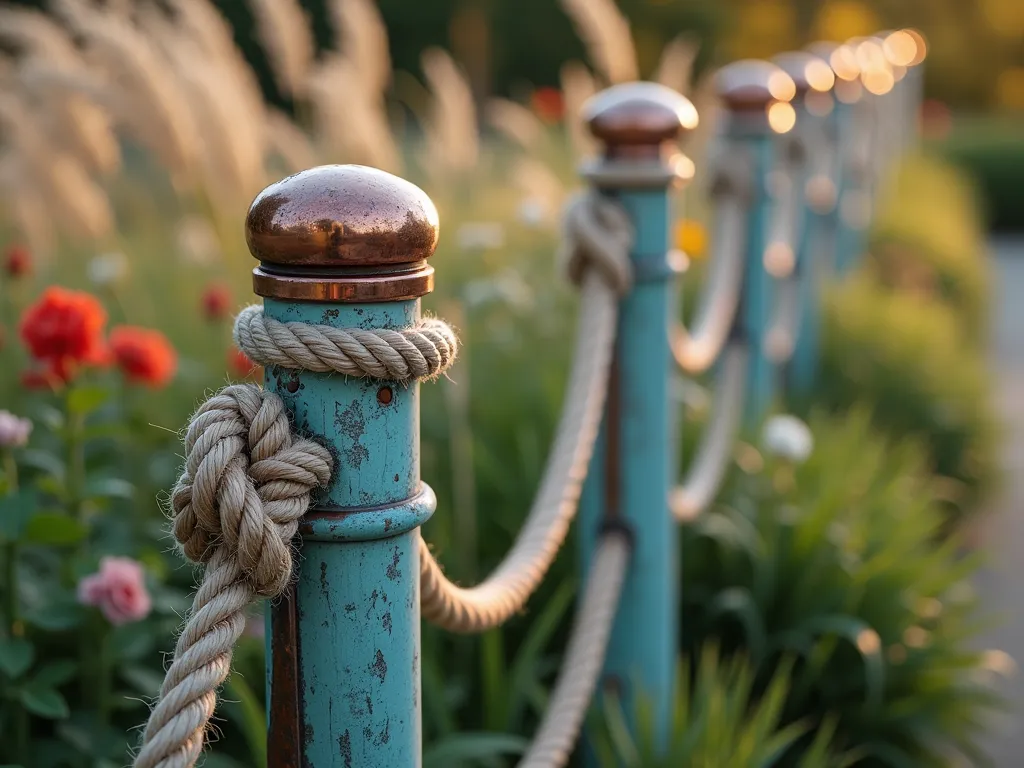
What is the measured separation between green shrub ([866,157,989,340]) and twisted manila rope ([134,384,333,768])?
509 centimetres

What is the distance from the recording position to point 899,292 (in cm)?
545

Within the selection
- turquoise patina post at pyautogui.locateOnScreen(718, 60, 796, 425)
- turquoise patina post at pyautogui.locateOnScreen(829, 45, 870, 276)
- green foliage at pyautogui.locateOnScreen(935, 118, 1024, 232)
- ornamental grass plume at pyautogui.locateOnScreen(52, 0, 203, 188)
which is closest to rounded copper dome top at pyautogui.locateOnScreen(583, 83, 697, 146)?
turquoise patina post at pyautogui.locateOnScreen(718, 60, 796, 425)

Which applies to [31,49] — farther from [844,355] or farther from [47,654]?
[844,355]

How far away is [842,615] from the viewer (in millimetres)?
2416

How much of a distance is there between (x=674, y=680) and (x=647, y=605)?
19 centimetres

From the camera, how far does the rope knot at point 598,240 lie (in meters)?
1.79

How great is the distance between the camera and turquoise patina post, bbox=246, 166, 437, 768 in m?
0.93

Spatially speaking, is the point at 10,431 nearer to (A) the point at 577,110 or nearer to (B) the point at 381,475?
(B) the point at 381,475

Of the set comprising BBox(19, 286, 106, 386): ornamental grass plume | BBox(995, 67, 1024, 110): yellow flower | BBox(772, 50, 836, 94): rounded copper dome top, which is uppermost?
BBox(995, 67, 1024, 110): yellow flower

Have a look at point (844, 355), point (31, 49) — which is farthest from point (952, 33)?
point (31, 49)

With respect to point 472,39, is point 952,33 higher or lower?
higher

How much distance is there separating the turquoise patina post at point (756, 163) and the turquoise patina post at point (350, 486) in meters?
2.25

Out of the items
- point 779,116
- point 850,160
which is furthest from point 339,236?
point 850,160

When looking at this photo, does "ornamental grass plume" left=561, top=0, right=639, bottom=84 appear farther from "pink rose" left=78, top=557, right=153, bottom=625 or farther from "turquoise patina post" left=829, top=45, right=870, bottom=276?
"pink rose" left=78, top=557, right=153, bottom=625
